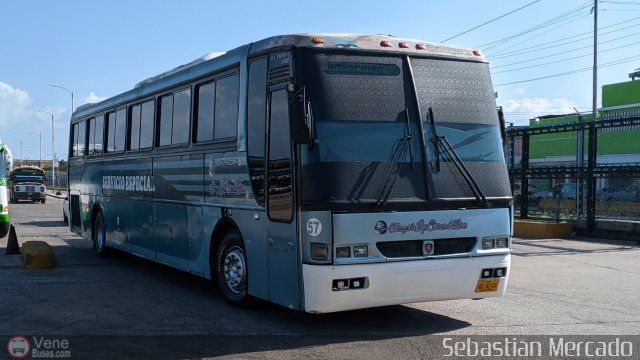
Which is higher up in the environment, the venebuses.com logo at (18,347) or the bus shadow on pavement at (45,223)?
the bus shadow on pavement at (45,223)

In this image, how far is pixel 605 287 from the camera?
1041 centimetres

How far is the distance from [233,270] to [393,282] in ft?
8.04

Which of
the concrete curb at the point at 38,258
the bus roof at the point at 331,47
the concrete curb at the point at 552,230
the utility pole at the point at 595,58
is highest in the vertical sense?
the utility pole at the point at 595,58

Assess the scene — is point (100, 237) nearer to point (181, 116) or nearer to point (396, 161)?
point (181, 116)

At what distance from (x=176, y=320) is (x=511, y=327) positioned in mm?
3889

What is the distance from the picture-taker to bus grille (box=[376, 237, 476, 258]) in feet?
22.6

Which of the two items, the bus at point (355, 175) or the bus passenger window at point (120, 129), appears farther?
the bus passenger window at point (120, 129)

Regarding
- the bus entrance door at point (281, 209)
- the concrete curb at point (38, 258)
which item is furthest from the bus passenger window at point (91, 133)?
the bus entrance door at point (281, 209)

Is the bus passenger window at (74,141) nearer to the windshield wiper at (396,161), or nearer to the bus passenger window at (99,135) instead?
the bus passenger window at (99,135)

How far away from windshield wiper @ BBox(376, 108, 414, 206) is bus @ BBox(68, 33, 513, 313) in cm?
1

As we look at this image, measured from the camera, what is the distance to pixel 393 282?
687 centimetres

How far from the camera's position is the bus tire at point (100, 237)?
544 inches

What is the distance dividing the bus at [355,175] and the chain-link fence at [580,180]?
1008 cm

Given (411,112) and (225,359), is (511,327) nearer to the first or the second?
(411,112)
